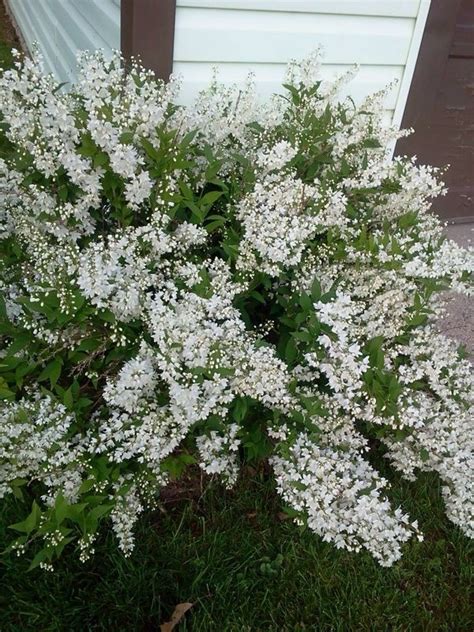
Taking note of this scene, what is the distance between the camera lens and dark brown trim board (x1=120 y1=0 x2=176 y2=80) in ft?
10.1

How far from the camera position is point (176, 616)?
2221mm

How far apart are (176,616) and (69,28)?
427 cm

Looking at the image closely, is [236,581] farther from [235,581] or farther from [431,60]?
[431,60]

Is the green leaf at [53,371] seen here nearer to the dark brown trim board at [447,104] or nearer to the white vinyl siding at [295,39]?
the white vinyl siding at [295,39]

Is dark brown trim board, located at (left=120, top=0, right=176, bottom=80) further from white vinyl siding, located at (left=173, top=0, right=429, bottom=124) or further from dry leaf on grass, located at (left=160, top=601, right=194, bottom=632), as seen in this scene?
dry leaf on grass, located at (left=160, top=601, right=194, bottom=632)

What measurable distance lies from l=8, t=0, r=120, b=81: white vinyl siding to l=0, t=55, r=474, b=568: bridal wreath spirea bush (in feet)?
2.70

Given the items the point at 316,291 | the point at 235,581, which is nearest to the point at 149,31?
the point at 316,291

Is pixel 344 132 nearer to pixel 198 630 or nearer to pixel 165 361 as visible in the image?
pixel 165 361

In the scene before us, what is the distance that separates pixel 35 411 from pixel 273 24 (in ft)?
8.31

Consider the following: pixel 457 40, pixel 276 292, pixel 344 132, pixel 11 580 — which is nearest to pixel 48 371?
pixel 11 580

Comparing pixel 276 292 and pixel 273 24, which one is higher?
pixel 273 24

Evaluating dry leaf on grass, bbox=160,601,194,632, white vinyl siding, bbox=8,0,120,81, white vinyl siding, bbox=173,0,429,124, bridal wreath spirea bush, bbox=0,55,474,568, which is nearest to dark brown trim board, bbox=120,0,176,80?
white vinyl siding, bbox=173,0,429,124

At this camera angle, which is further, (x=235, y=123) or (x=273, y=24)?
(x=273, y=24)

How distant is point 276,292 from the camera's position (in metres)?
2.60
